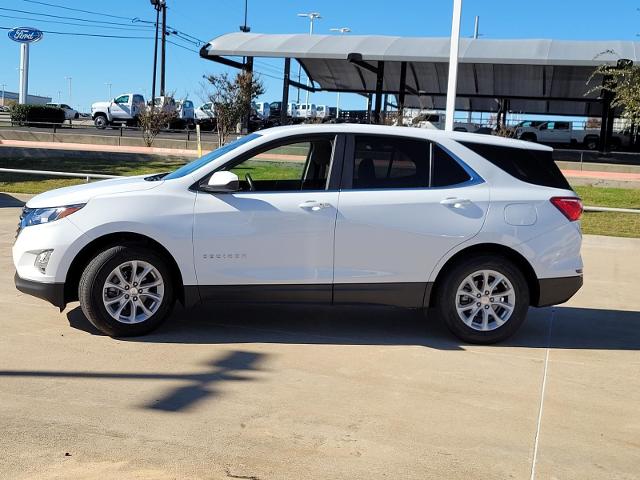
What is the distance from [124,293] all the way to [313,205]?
165cm

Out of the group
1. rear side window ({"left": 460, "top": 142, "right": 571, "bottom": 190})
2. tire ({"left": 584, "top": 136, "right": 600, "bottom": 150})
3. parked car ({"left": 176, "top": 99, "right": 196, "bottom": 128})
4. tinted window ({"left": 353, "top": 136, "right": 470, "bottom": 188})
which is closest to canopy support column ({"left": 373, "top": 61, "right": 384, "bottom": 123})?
parked car ({"left": 176, "top": 99, "right": 196, "bottom": 128})

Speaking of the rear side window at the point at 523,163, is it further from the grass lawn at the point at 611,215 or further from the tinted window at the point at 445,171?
the grass lawn at the point at 611,215

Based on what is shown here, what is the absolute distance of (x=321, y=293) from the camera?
19.6 ft

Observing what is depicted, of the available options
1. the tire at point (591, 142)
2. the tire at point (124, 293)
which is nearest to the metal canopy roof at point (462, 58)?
→ the tire at point (591, 142)

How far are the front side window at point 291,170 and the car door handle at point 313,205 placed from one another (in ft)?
0.64

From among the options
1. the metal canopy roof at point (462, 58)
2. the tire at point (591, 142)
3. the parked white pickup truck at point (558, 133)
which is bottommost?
the tire at point (591, 142)

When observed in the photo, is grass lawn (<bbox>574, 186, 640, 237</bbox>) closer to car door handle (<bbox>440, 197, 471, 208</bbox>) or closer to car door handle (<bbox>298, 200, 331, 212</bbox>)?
car door handle (<bbox>440, 197, 471, 208</bbox>)

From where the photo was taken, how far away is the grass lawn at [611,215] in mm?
13819

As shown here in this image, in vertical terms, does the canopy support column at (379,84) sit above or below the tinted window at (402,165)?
above

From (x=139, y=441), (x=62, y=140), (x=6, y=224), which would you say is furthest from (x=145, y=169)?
(x=139, y=441)

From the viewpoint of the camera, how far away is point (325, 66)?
128 ft

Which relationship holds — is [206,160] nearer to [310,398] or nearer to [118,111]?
[310,398]

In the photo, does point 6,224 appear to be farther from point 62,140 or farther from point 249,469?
point 62,140

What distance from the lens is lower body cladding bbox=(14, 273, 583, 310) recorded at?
19.2 ft
